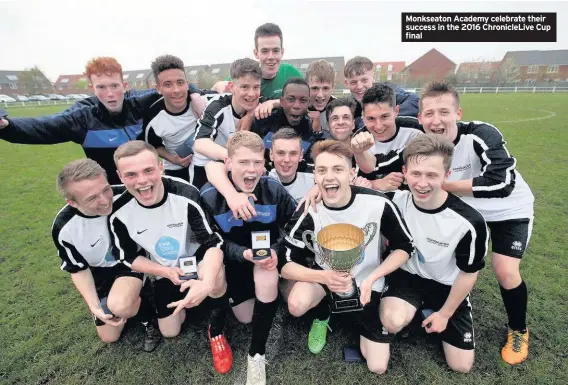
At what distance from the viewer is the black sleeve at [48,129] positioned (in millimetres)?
2953

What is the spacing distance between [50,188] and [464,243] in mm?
8532

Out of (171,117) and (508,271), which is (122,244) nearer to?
(171,117)

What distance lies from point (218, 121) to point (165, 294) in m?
1.85

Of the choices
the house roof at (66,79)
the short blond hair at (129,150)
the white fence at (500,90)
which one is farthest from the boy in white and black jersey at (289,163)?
the house roof at (66,79)

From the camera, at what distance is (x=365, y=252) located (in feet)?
9.25

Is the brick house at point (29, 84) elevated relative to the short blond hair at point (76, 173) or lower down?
elevated

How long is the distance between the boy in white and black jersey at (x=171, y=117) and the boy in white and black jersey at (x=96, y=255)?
106 centimetres

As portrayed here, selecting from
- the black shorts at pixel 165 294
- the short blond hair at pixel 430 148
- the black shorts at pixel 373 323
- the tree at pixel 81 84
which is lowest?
the black shorts at pixel 373 323

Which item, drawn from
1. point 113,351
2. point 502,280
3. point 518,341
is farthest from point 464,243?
point 113,351

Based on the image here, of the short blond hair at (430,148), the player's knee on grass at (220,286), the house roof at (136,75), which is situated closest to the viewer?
the short blond hair at (430,148)

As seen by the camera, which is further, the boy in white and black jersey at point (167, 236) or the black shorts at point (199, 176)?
the black shorts at point (199, 176)

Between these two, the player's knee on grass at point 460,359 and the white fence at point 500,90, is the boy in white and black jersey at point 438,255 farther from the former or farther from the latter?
the white fence at point 500,90

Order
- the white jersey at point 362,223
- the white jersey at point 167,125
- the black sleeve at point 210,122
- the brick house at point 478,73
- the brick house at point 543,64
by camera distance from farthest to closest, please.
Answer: the brick house at point 543,64, the brick house at point 478,73, the white jersey at point 167,125, the black sleeve at point 210,122, the white jersey at point 362,223

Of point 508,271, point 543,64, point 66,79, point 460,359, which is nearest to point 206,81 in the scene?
point 508,271
